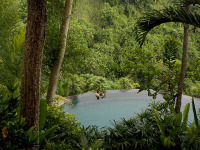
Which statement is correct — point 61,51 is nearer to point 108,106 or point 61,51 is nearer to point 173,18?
point 173,18

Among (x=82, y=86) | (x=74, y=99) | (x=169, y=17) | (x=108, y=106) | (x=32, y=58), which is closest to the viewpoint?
(x=32, y=58)

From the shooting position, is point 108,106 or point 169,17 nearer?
point 169,17

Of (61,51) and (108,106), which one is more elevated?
(61,51)

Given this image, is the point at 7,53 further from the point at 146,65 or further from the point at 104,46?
the point at 104,46

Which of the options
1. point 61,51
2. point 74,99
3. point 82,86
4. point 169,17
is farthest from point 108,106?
point 169,17

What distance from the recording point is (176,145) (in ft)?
10.4

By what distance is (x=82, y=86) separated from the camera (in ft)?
26.6

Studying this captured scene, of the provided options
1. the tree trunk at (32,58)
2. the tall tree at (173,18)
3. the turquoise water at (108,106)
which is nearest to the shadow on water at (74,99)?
the turquoise water at (108,106)

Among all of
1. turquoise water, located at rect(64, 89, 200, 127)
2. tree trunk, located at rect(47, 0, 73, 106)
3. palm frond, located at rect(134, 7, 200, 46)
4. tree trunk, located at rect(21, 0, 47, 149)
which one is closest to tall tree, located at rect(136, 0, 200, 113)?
palm frond, located at rect(134, 7, 200, 46)

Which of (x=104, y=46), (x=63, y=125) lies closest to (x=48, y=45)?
(x=63, y=125)

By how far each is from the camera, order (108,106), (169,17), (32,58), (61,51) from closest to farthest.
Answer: (32,58) → (169,17) → (61,51) → (108,106)

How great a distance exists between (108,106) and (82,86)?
1.60 metres

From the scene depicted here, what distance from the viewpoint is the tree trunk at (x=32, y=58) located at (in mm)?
2309

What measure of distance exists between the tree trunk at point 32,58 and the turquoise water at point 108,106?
10.8 feet
